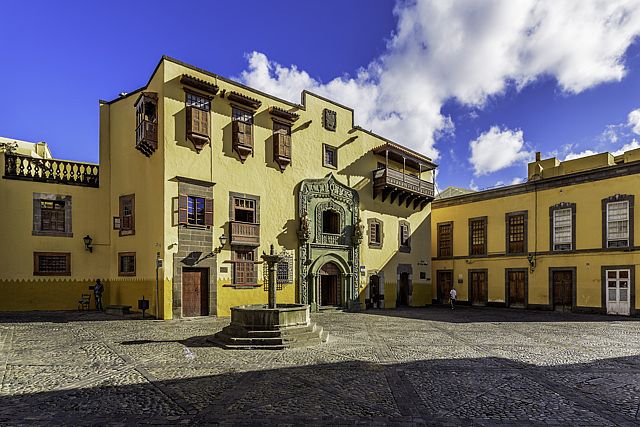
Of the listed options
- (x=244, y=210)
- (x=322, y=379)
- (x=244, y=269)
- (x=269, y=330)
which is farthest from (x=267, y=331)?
(x=244, y=210)

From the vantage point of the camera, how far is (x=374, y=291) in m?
25.4

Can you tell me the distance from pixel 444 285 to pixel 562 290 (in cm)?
798

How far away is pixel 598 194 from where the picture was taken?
22594mm

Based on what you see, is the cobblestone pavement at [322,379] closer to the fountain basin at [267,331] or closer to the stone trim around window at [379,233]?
the fountain basin at [267,331]

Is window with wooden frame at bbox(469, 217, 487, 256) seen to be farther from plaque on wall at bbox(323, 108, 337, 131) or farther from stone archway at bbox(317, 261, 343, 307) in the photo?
plaque on wall at bbox(323, 108, 337, 131)

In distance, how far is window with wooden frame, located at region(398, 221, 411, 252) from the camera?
27203 mm

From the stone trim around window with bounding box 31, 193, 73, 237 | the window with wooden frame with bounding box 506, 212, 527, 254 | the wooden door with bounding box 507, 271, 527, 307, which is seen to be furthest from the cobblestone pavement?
the window with wooden frame with bounding box 506, 212, 527, 254

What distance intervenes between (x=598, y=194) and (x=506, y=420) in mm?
20895

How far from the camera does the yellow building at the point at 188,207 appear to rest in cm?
1744

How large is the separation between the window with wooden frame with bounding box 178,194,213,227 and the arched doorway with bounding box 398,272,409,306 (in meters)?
Answer: 14.2

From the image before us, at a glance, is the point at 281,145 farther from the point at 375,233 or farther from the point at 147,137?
the point at 375,233

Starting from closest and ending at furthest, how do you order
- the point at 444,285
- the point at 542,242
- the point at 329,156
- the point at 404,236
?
the point at 329,156 < the point at 542,242 < the point at 404,236 < the point at 444,285

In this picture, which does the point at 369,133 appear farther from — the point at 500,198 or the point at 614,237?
the point at 614,237

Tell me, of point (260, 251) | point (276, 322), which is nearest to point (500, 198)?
point (260, 251)
